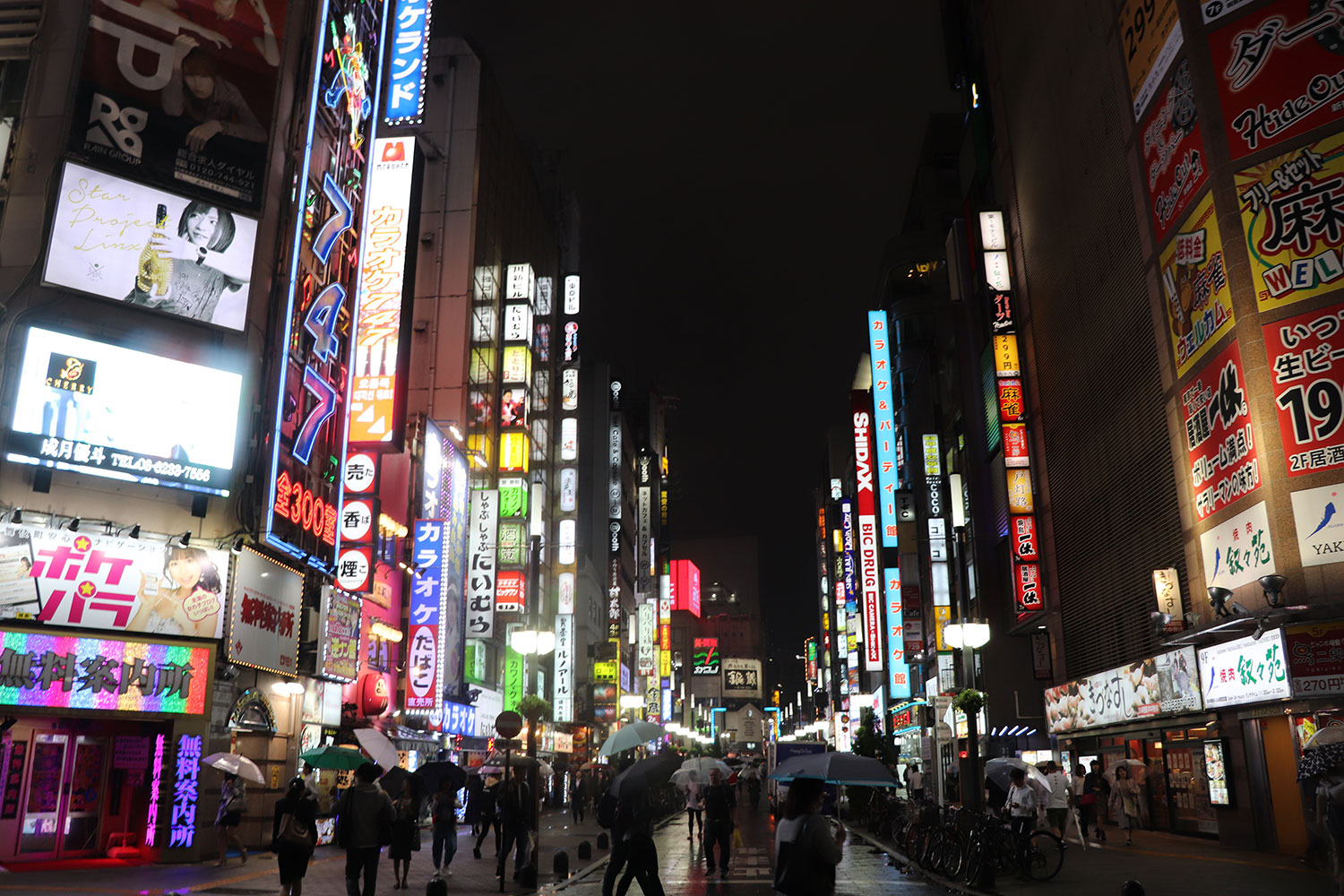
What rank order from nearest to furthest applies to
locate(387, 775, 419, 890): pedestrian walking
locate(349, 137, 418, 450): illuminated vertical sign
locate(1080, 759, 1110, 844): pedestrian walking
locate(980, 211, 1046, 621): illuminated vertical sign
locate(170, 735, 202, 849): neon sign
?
locate(387, 775, 419, 890): pedestrian walking, locate(170, 735, 202, 849): neon sign, locate(1080, 759, 1110, 844): pedestrian walking, locate(349, 137, 418, 450): illuminated vertical sign, locate(980, 211, 1046, 621): illuminated vertical sign

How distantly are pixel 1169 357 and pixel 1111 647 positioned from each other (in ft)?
32.8

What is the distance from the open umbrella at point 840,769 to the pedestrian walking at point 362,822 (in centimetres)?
533

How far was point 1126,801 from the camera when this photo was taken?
90.1 ft

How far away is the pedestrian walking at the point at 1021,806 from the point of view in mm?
18125

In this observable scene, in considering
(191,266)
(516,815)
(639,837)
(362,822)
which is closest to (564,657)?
(191,266)

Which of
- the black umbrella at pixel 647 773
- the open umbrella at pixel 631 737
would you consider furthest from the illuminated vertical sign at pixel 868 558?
the black umbrella at pixel 647 773

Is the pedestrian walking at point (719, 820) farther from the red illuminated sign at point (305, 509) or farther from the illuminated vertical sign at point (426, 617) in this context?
the illuminated vertical sign at point (426, 617)

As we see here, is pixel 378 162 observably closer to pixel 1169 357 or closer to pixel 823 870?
pixel 1169 357

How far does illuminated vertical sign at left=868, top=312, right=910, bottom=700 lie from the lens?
61344mm

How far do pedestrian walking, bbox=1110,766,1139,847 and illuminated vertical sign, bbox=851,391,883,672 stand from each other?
34.7m

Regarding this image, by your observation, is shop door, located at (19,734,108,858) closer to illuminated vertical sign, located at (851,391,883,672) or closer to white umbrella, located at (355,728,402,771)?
white umbrella, located at (355,728,402,771)

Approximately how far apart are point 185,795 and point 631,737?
8.76 meters

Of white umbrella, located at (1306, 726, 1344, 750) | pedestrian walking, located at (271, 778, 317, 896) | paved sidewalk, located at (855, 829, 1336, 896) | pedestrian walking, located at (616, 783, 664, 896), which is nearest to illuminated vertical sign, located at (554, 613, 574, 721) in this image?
paved sidewalk, located at (855, 829, 1336, 896)

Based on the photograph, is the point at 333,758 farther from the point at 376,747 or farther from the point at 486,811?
the point at 486,811
